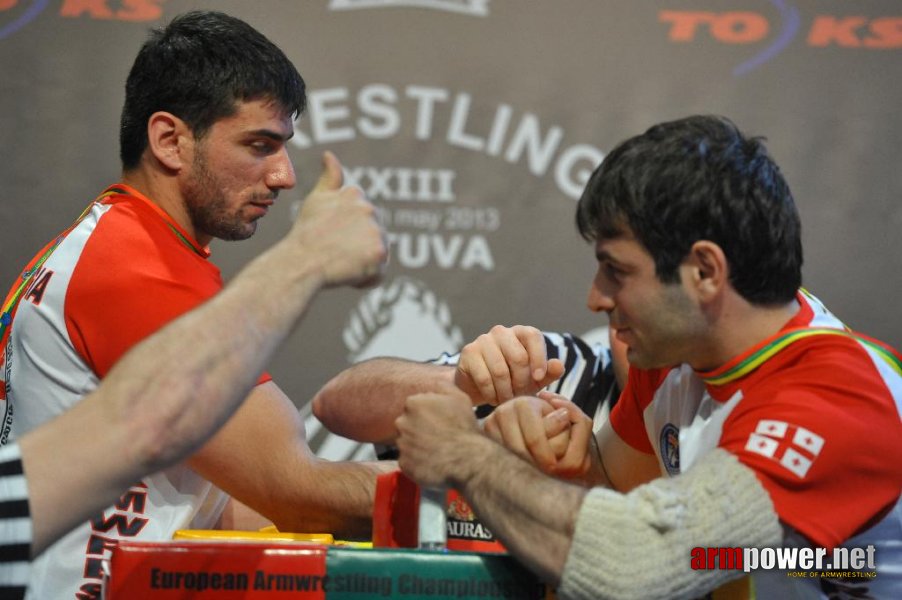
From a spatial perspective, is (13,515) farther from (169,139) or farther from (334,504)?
(169,139)

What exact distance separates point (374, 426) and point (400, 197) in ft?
2.61

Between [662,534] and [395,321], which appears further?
[395,321]

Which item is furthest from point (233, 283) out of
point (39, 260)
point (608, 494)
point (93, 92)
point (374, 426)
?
point (93, 92)

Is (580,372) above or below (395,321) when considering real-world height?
below

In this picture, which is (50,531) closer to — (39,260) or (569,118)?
(39,260)

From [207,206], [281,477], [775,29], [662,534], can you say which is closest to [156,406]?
[662,534]

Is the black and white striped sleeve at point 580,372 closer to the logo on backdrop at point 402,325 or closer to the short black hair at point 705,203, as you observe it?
the logo on backdrop at point 402,325

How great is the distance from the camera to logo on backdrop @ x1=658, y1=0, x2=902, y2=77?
2715 mm

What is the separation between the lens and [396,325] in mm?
2684

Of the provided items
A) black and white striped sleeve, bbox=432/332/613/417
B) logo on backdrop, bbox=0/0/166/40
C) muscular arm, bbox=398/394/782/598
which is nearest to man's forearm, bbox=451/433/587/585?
muscular arm, bbox=398/394/782/598

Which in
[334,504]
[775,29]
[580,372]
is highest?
[775,29]

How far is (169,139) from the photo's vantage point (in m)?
1.74

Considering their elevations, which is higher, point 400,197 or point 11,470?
point 400,197

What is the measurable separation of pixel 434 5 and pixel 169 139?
1.18 m
